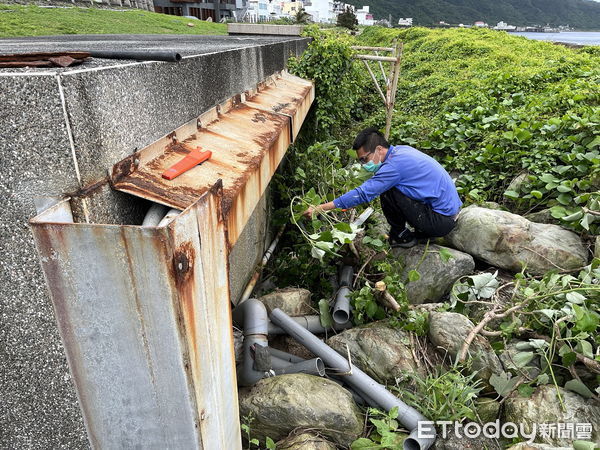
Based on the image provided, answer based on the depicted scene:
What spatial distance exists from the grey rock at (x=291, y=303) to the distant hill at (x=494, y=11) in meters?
98.9

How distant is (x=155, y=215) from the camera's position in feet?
5.17

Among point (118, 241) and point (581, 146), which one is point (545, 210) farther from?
point (118, 241)

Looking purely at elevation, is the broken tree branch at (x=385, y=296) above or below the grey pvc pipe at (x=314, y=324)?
above

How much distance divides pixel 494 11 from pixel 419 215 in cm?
15133

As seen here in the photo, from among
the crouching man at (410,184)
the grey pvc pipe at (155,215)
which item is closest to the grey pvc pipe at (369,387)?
the crouching man at (410,184)

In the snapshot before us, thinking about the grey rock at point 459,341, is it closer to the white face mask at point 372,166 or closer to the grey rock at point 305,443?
the grey rock at point 305,443

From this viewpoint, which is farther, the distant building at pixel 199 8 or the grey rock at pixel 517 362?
the distant building at pixel 199 8

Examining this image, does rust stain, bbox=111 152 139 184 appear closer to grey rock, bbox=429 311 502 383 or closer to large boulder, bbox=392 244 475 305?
grey rock, bbox=429 311 502 383

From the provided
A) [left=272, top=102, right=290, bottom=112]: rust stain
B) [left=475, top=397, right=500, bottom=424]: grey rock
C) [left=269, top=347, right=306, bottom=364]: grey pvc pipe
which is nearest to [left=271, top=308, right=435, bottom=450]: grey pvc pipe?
[left=269, top=347, right=306, bottom=364]: grey pvc pipe

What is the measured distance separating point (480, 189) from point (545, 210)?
1.06 m

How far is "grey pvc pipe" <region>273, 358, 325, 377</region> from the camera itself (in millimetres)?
3296

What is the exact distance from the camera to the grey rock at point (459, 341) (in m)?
3.53

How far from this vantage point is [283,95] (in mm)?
4473

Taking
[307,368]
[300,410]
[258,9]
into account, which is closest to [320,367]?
[307,368]
